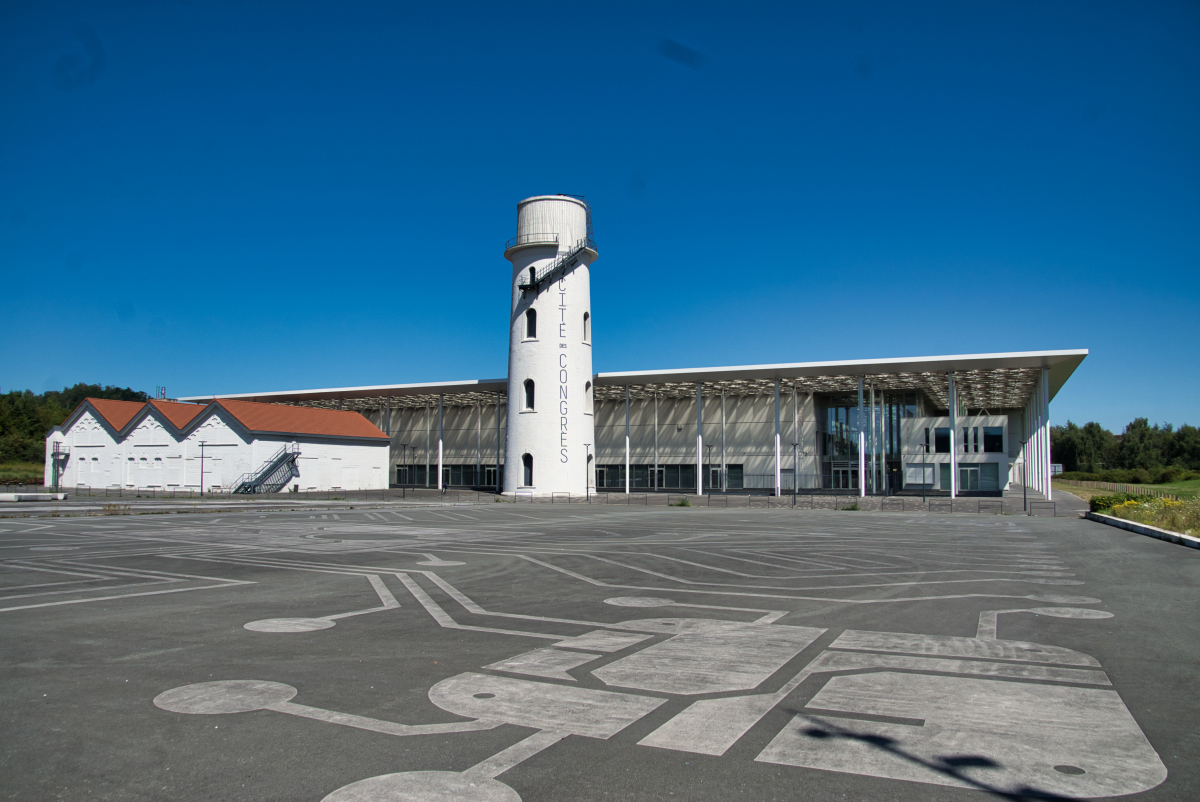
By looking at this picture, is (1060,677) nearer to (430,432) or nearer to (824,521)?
(824,521)

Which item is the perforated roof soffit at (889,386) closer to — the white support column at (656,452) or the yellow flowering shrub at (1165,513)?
the white support column at (656,452)

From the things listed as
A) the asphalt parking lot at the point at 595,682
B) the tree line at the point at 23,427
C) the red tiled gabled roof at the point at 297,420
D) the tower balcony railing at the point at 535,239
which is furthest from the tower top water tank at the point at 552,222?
the tree line at the point at 23,427

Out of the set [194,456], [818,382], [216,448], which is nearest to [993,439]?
[818,382]

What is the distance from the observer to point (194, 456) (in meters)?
58.2

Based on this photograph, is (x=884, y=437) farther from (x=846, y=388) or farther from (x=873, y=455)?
(x=846, y=388)

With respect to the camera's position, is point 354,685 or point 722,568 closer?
point 354,685

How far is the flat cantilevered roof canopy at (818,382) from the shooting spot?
157 feet

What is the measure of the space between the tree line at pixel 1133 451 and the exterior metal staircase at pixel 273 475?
340 feet

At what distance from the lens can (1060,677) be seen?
6645mm

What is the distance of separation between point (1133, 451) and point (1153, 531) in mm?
117284

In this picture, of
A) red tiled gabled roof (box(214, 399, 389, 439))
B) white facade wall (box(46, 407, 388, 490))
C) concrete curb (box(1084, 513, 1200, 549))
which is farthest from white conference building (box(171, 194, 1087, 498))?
concrete curb (box(1084, 513, 1200, 549))

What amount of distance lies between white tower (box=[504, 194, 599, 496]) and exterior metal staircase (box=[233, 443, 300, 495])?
16.3m

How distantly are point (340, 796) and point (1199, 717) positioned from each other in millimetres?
5880

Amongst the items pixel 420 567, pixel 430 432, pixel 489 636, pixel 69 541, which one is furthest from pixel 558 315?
pixel 489 636
